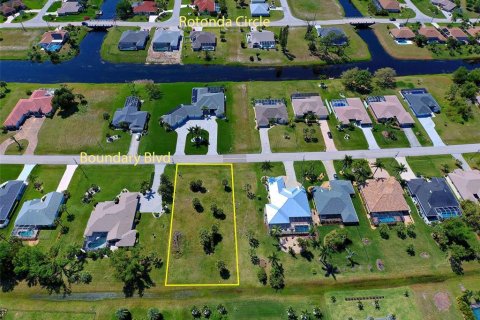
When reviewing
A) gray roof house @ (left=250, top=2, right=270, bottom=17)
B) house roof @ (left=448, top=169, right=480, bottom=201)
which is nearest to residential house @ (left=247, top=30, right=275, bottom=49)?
gray roof house @ (left=250, top=2, right=270, bottom=17)

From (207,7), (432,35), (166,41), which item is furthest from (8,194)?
(432,35)

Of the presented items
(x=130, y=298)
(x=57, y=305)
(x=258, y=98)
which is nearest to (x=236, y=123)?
(x=258, y=98)

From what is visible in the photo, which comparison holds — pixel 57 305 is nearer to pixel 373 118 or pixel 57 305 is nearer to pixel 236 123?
pixel 236 123

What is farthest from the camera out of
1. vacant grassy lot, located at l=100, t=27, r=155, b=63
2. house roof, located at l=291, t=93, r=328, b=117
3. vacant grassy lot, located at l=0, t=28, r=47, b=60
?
vacant grassy lot, located at l=0, t=28, r=47, b=60

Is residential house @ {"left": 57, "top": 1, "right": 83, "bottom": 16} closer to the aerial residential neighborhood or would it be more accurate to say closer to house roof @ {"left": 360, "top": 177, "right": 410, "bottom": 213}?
the aerial residential neighborhood

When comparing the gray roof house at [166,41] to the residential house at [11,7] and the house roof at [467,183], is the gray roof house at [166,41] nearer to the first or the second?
the residential house at [11,7]

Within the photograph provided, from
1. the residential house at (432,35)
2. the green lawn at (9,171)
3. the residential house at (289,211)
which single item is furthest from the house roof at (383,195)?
the green lawn at (9,171)

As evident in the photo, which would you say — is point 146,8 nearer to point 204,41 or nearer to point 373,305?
point 204,41
